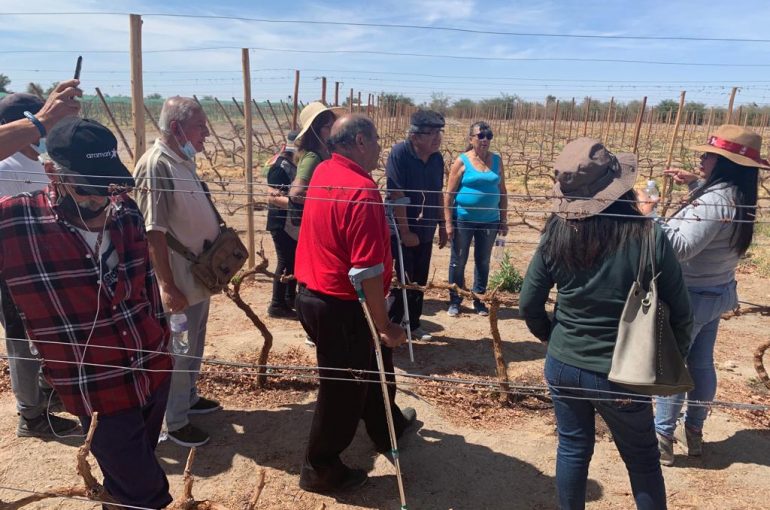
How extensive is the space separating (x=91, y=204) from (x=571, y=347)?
5.51 ft

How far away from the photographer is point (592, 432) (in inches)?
82.4

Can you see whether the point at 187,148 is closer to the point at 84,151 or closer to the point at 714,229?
the point at 84,151

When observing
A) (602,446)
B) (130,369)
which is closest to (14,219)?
(130,369)

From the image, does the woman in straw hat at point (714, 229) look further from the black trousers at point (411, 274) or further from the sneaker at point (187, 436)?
the sneaker at point (187, 436)

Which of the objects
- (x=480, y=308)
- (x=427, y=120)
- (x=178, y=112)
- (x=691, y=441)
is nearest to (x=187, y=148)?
(x=178, y=112)

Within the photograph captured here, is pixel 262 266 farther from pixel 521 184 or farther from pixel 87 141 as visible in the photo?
pixel 521 184

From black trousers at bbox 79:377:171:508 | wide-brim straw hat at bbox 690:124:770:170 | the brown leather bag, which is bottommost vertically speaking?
black trousers at bbox 79:377:171:508

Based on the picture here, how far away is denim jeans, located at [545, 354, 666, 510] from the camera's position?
1941 millimetres

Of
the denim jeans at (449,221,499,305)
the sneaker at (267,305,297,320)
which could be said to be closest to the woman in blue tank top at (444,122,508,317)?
the denim jeans at (449,221,499,305)

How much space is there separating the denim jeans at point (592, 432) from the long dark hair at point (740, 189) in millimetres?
1032

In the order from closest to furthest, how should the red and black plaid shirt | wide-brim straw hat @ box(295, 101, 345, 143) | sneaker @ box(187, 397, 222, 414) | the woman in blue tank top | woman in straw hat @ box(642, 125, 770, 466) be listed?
the red and black plaid shirt < woman in straw hat @ box(642, 125, 770, 466) < sneaker @ box(187, 397, 222, 414) < wide-brim straw hat @ box(295, 101, 345, 143) < the woman in blue tank top

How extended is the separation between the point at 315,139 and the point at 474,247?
1.77 m

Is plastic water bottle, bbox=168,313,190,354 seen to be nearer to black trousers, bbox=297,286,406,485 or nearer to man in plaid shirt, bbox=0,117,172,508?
black trousers, bbox=297,286,406,485

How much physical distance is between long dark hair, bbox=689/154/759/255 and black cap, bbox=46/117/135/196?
93.6 inches
